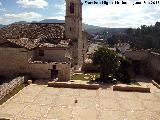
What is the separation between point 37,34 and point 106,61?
14.2 meters

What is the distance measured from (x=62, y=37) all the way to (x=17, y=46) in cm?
859

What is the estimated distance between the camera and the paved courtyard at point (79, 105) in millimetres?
21688

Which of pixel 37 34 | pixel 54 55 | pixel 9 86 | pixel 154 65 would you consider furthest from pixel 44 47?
pixel 154 65

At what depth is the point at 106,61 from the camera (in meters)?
33.4

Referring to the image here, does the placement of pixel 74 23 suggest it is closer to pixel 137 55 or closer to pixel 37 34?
pixel 37 34

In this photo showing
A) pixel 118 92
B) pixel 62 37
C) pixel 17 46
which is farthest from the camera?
pixel 62 37

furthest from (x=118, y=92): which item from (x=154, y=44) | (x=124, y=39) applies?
(x=124, y=39)

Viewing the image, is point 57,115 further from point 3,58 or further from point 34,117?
point 3,58

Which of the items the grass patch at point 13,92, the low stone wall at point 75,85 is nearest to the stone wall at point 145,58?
the low stone wall at point 75,85

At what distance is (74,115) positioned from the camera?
2186 centimetres

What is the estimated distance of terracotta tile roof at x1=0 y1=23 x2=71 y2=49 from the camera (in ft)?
128

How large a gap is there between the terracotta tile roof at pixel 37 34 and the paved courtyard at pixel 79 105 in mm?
10540

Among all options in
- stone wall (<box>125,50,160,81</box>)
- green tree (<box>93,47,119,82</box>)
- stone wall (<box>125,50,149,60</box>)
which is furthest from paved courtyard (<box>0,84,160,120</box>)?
stone wall (<box>125,50,149,60</box>)

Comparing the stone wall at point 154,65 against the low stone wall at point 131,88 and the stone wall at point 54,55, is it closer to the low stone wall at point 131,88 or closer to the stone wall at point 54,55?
the low stone wall at point 131,88
